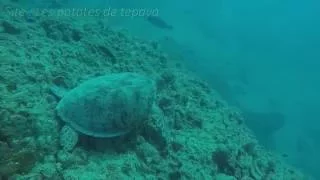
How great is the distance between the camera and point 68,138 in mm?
3846

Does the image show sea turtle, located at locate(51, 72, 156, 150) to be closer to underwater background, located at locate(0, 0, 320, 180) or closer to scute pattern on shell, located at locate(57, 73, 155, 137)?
scute pattern on shell, located at locate(57, 73, 155, 137)

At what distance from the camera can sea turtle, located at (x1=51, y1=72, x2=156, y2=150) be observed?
3.99 m

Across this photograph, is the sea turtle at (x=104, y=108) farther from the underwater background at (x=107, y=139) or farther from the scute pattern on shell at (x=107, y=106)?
the underwater background at (x=107, y=139)

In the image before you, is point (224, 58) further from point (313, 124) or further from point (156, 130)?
point (156, 130)

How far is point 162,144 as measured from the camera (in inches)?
193

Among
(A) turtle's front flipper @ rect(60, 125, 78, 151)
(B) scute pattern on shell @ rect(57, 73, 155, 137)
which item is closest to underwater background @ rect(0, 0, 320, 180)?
(A) turtle's front flipper @ rect(60, 125, 78, 151)

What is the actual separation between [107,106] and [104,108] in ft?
0.15

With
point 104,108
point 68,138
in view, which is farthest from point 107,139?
point 68,138

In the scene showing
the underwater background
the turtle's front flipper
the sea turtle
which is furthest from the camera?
the sea turtle

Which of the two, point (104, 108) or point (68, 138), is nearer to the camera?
point (68, 138)

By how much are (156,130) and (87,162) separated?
1291mm

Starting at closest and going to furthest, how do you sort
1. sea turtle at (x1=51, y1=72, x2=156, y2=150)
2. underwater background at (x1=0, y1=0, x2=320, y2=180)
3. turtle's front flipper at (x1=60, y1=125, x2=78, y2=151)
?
underwater background at (x1=0, y1=0, x2=320, y2=180)
turtle's front flipper at (x1=60, y1=125, x2=78, y2=151)
sea turtle at (x1=51, y1=72, x2=156, y2=150)

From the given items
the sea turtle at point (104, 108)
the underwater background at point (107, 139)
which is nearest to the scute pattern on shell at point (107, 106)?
the sea turtle at point (104, 108)

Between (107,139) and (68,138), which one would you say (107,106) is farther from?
(68,138)
